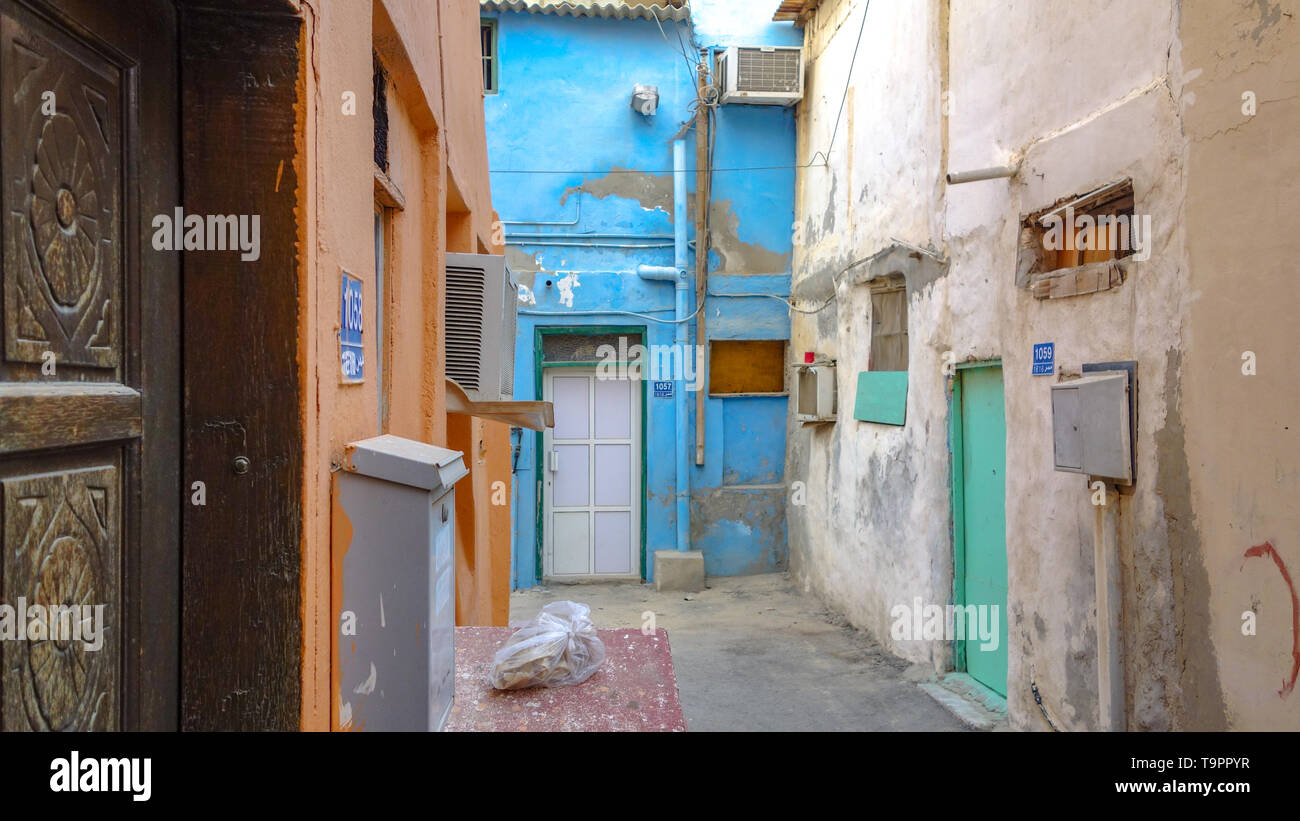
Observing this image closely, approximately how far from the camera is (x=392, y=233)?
3.28 meters

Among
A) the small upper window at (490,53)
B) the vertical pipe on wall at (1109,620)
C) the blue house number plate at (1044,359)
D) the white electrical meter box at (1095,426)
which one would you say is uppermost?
the small upper window at (490,53)

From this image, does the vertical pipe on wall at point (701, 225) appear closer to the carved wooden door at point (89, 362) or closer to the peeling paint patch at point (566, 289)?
the peeling paint patch at point (566, 289)

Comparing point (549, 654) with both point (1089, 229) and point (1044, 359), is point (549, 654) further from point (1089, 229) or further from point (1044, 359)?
A: point (1089, 229)

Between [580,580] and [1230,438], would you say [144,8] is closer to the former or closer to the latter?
[1230,438]

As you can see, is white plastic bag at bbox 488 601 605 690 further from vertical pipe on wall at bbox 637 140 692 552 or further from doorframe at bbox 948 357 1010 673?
vertical pipe on wall at bbox 637 140 692 552

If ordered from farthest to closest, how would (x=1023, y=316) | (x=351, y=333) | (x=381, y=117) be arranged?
(x=1023, y=316) < (x=381, y=117) < (x=351, y=333)

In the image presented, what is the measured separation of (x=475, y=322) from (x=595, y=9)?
23.1ft

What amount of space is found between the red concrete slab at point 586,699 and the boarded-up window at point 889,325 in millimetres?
4792

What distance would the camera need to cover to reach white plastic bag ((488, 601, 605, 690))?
2791 millimetres

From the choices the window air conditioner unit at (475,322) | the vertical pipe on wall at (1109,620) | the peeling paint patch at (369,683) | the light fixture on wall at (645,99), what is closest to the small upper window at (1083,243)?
the vertical pipe on wall at (1109,620)

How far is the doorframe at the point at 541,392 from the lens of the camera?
10.3 meters

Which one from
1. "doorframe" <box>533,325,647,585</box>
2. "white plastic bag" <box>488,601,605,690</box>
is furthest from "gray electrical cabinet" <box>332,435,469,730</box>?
"doorframe" <box>533,325,647,585</box>

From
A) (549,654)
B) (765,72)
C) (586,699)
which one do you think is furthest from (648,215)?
(586,699)

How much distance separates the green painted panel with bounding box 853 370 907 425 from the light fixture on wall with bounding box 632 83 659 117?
4340mm
